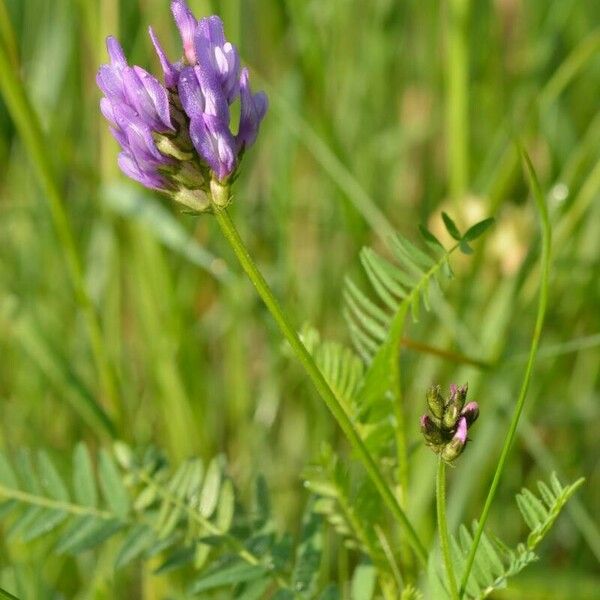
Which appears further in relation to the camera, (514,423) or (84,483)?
(84,483)

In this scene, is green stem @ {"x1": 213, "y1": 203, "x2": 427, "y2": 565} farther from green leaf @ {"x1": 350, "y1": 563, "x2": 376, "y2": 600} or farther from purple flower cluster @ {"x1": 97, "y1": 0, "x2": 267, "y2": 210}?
green leaf @ {"x1": 350, "y1": 563, "x2": 376, "y2": 600}

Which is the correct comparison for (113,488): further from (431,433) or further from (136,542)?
(431,433)

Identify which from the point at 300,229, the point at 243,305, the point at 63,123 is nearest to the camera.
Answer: the point at 243,305

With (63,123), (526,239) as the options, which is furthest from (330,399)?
(63,123)

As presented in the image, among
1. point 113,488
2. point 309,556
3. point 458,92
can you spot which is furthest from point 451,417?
point 458,92

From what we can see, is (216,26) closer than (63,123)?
Yes

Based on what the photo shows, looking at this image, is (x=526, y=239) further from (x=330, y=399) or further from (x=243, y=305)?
(x=330, y=399)

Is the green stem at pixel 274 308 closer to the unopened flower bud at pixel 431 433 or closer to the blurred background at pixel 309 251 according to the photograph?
the unopened flower bud at pixel 431 433
